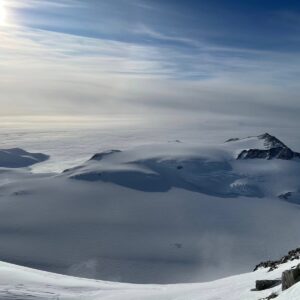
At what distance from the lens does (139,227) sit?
141 meters

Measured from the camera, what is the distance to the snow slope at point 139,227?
107625mm

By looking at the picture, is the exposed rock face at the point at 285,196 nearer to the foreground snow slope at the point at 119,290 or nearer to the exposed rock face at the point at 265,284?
the foreground snow slope at the point at 119,290

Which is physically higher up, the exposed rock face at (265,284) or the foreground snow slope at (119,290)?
the exposed rock face at (265,284)

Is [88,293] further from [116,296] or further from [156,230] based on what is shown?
[156,230]

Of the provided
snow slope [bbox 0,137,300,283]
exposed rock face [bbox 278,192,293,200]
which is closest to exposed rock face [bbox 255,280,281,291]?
snow slope [bbox 0,137,300,283]

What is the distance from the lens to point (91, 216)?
496 feet

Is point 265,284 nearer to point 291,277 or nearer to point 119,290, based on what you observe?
point 291,277

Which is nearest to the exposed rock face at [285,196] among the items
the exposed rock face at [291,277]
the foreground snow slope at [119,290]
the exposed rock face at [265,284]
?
the foreground snow slope at [119,290]

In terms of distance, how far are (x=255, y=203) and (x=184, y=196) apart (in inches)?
966

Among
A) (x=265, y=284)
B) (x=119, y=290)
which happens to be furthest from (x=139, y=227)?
(x=265, y=284)

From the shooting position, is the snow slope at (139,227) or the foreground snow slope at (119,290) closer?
the foreground snow slope at (119,290)

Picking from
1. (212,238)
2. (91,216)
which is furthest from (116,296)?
(91,216)

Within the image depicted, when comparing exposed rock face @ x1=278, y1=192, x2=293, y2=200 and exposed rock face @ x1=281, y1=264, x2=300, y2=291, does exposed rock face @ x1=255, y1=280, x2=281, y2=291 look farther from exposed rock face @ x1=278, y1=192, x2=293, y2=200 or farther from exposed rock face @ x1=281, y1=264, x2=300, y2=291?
exposed rock face @ x1=278, y1=192, x2=293, y2=200

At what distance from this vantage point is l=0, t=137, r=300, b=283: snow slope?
107625mm
